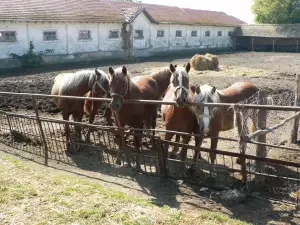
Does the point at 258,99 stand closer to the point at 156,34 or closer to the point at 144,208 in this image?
the point at 144,208

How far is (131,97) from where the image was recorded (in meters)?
5.51

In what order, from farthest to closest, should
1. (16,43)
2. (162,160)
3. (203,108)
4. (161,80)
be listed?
(16,43), (161,80), (162,160), (203,108)

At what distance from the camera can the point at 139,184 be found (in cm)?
500

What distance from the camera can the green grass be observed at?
3.59 m

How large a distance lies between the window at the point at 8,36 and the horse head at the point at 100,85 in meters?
16.8

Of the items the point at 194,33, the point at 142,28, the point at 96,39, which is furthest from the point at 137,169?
the point at 194,33

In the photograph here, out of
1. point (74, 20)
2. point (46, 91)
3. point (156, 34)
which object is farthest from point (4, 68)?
point (156, 34)

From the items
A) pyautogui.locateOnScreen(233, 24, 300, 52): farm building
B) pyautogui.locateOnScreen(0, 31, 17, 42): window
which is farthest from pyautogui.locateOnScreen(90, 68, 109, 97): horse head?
pyautogui.locateOnScreen(233, 24, 300, 52): farm building

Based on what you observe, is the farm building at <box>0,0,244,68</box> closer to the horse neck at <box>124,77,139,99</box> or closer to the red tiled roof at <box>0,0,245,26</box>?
the red tiled roof at <box>0,0,245,26</box>

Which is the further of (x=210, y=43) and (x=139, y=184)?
(x=210, y=43)

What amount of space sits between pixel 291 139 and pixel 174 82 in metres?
4.09

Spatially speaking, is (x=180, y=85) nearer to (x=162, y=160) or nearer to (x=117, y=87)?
(x=117, y=87)

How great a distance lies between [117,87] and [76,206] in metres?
1.95

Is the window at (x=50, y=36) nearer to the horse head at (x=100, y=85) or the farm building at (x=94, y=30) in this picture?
the farm building at (x=94, y=30)
